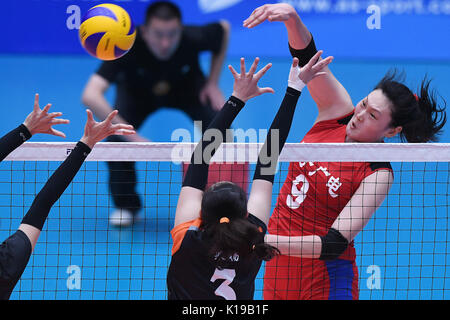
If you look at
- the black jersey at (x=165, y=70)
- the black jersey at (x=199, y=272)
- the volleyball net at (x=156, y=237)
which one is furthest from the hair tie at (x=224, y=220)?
the black jersey at (x=165, y=70)

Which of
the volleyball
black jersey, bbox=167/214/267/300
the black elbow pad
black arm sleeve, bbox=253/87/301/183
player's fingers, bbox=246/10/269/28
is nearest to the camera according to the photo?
black jersey, bbox=167/214/267/300

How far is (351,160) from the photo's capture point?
11.6ft

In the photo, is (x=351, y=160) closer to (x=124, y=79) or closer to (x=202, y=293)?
(x=202, y=293)

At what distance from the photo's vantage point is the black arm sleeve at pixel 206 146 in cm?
294

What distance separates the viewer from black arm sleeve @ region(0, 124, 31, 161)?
2.86m

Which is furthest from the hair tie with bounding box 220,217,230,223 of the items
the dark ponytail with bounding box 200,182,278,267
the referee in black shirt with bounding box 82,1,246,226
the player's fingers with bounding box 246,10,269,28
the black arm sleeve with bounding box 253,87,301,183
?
the referee in black shirt with bounding box 82,1,246,226

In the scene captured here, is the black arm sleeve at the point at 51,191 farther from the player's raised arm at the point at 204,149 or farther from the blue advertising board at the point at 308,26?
the blue advertising board at the point at 308,26

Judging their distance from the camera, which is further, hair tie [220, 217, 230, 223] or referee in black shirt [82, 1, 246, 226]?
referee in black shirt [82, 1, 246, 226]

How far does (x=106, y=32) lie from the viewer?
15.3 feet

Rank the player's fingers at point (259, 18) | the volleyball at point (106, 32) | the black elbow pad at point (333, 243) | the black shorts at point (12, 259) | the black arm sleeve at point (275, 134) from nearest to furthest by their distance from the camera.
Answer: the black shorts at point (12, 259), the black arm sleeve at point (275, 134), the black elbow pad at point (333, 243), the player's fingers at point (259, 18), the volleyball at point (106, 32)

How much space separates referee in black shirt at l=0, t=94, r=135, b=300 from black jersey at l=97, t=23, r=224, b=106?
472 centimetres

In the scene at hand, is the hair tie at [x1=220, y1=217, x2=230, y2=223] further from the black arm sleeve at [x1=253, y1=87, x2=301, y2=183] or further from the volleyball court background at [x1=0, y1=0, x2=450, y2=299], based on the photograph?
the volleyball court background at [x1=0, y1=0, x2=450, y2=299]

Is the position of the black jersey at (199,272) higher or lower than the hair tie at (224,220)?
lower

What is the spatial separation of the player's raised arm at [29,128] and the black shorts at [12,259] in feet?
1.67
